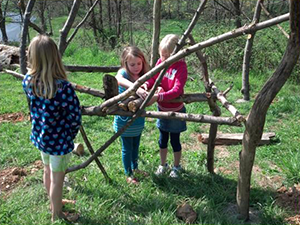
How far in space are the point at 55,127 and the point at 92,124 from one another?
2.55 metres

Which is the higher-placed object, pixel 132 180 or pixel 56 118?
pixel 56 118

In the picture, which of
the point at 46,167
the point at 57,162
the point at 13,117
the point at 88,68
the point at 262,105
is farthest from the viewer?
the point at 13,117

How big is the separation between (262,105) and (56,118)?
1367 millimetres

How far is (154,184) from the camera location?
304 centimetres

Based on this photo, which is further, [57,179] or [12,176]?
[12,176]

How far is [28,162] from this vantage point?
3574 mm

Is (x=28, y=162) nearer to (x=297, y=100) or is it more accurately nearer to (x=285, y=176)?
(x=285, y=176)

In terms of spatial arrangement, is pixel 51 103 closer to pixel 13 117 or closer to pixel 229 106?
pixel 229 106

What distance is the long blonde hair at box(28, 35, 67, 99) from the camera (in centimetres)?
207

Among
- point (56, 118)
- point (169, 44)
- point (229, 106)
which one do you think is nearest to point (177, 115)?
point (229, 106)

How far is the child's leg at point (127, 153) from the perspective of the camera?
9.85ft

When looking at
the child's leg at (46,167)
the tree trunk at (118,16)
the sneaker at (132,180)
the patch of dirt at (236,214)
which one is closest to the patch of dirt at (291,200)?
the patch of dirt at (236,214)

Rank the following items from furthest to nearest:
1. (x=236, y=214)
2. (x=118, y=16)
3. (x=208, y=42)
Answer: (x=118, y=16) → (x=236, y=214) → (x=208, y=42)

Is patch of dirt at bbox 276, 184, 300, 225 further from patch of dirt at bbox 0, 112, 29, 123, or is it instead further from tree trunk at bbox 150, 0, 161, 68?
patch of dirt at bbox 0, 112, 29, 123
